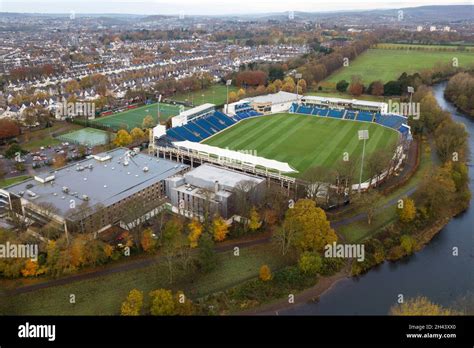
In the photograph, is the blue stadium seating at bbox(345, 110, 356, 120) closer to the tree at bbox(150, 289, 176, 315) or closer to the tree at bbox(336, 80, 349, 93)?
the tree at bbox(336, 80, 349, 93)

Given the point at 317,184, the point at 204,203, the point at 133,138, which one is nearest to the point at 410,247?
the point at 317,184

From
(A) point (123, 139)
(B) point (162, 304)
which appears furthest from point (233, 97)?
(B) point (162, 304)

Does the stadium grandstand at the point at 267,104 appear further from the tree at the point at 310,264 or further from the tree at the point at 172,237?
the tree at the point at 310,264

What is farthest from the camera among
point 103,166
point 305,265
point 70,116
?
point 70,116

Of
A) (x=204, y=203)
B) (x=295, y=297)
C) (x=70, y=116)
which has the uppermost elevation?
(x=70, y=116)

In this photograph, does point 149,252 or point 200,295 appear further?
point 149,252

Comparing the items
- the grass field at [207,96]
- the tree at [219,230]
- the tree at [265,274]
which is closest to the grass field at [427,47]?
the grass field at [207,96]

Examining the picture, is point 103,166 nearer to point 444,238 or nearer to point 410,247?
point 410,247
